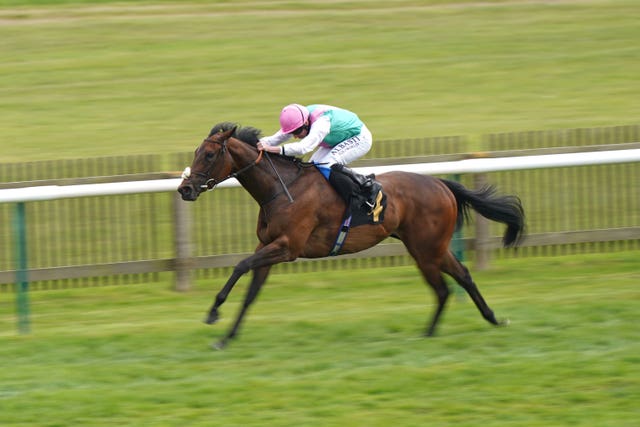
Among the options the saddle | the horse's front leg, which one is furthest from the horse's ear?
the horse's front leg

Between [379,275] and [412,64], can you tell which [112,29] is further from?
[379,275]

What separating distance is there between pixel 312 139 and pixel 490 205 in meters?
1.60

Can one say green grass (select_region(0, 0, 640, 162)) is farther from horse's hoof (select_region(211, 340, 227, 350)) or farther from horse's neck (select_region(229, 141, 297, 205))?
horse's hoof (select_region(211, 340, 227, 350))

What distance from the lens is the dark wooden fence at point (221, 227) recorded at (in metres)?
10.1

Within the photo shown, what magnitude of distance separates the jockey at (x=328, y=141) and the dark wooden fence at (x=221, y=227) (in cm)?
188

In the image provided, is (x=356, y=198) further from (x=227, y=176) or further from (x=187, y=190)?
(x=187, y=190)

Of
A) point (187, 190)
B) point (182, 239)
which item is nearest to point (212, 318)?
point (187, 190)

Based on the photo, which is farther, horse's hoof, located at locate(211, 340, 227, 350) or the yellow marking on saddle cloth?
the yellow marking on saddle cloth

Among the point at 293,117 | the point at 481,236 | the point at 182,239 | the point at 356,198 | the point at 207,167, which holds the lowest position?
the point at 481,236

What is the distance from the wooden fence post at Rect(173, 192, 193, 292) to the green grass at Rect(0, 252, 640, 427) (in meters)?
0.20

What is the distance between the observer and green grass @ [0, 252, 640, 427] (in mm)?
6387

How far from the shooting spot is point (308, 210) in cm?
817

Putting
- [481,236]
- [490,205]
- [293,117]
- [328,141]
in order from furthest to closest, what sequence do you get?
Answer: [481,236]
[490,205]
[328,141]
[293,117]

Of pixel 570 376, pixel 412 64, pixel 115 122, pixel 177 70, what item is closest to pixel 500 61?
pixel 412 64
